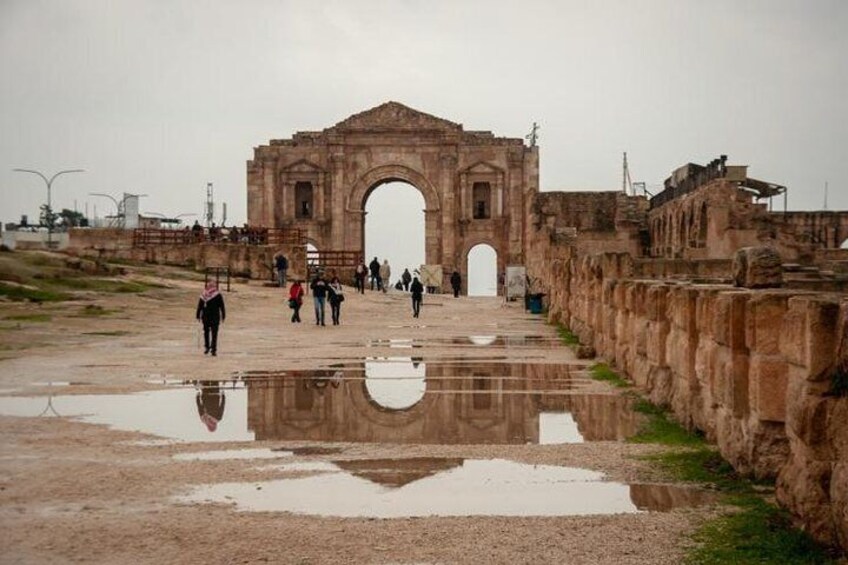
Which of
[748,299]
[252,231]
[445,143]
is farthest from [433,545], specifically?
[445,143]

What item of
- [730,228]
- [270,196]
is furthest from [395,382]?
[270,196]

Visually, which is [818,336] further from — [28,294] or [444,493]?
[28,294]

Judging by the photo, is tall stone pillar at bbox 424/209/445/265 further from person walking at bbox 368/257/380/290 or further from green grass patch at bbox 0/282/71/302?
green grass patch at bbox 0/282/71/302

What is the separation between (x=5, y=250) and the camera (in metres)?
33.4

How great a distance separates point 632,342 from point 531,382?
136cm

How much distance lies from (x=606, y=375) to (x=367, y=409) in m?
4.25

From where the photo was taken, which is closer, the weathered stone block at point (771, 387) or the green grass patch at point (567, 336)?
the weathered stone block at point (771, 387)

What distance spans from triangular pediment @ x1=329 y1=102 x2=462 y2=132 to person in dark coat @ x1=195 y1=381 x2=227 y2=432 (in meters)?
49.5

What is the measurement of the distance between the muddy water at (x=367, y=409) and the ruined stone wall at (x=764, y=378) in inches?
28.9

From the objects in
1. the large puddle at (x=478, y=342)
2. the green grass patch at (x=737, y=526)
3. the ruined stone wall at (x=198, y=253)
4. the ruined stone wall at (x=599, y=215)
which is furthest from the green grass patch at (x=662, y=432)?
the ruined stone wall at (x=198, y=253)

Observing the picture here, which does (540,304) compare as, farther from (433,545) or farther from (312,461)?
(433,545)

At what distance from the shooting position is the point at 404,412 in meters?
11.1

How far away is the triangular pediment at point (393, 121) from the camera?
6219 cm

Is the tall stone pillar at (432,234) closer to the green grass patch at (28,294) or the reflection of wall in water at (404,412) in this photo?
the green grass patch at (28,294)
